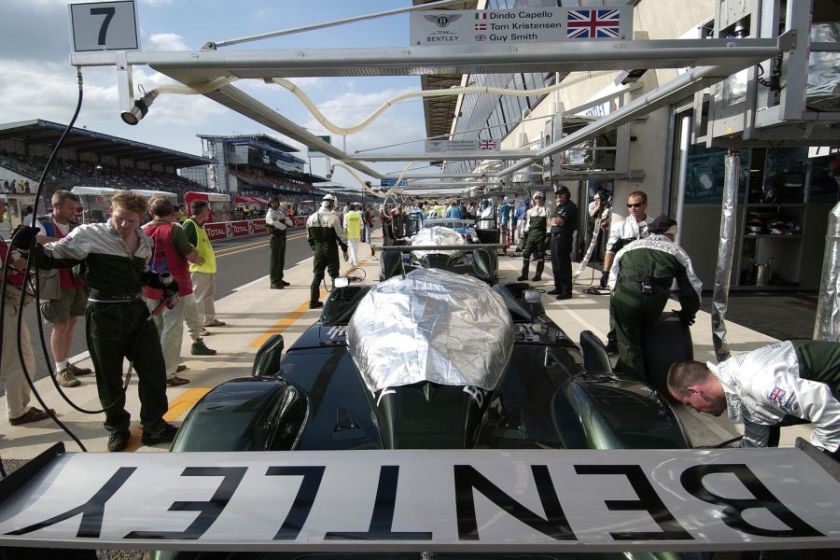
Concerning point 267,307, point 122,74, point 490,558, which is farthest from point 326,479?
point 267,307

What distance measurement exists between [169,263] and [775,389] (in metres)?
5.02

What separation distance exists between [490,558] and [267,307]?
7.29 metres

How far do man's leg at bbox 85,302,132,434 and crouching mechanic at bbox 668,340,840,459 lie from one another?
3458 millimetres

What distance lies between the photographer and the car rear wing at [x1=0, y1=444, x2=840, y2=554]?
41.9 inches

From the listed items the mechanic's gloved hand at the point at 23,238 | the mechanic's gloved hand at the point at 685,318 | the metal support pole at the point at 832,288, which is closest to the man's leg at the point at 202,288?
the mechanic's gloved hand at the point at 23,238

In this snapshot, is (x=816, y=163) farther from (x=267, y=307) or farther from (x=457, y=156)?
(x=267, y=307)

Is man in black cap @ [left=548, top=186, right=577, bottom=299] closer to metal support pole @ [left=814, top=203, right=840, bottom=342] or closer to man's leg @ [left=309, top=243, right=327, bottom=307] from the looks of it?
man's leg @ [left=309, top=243, right=327, bottom=307]

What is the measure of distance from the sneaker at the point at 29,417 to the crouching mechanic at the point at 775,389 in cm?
468

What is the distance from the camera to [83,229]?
10.4ft

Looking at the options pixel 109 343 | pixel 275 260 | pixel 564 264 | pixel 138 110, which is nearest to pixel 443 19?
pixel 138 110

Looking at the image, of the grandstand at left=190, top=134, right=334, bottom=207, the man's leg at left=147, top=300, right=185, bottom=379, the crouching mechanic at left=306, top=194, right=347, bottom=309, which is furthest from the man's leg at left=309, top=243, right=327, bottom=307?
the grandstand at left=190, top=134, right=334, bottom=207

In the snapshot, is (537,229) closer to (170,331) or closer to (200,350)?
(200,350)

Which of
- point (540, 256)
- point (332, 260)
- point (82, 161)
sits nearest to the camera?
point (332, 260)

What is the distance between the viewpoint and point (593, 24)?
2969 millimetres
